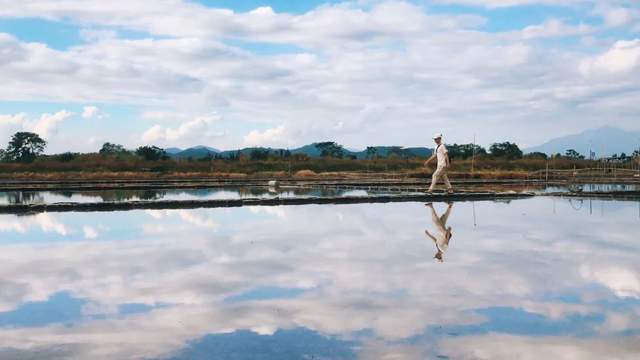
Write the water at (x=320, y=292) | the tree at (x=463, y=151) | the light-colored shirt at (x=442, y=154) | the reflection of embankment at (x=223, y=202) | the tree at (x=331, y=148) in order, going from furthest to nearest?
1. the tree at (x=331, y=148)
2. the tree at (x=463, y=151)
3. the light-colored shirt at (x=442, y=154)
4. the reflection of embankment at (x=223, y=202)
5. the water at (x=320, y=292)

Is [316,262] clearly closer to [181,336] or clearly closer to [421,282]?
[421,282]

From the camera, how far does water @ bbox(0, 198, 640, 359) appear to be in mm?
5016

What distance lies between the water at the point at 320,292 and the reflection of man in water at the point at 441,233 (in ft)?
0.21

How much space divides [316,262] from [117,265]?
231cm

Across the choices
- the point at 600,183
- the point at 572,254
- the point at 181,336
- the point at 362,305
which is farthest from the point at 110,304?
the point at 600,183

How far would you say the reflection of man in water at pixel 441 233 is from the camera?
9.52m

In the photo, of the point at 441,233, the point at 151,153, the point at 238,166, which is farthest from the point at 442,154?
the point at 151,153

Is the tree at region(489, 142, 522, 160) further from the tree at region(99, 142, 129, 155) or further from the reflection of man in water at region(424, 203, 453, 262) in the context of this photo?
the reflection of man in water at region(424, 203, 453, 262)

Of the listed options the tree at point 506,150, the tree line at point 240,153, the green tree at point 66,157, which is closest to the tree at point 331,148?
the tree line at point 240,153

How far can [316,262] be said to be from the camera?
8.56m

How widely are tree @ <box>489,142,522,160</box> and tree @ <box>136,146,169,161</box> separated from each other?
1335 inches

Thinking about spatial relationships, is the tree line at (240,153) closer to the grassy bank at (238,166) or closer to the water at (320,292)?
the grassy bank at (238,166)

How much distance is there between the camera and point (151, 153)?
61781 mm

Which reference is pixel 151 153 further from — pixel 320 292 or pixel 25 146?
pixel 320 292
